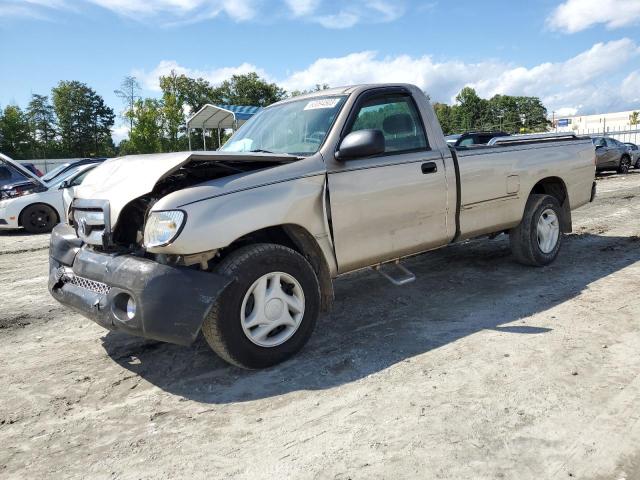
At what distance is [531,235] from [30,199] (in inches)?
417

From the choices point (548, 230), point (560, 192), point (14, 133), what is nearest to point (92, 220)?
point (548, 230)

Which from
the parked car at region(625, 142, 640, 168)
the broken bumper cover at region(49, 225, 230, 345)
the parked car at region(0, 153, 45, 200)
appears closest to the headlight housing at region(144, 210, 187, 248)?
the broken bumper cover at region(49, 225, 230, 345)

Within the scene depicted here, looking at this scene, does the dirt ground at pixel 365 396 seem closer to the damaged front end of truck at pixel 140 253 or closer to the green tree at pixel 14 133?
the damaged front end of truck at pixel 140 253

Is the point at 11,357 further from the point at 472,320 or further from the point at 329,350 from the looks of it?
the point at 472,320

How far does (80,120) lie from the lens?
228 feet

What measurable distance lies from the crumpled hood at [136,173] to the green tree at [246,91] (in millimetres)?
68176

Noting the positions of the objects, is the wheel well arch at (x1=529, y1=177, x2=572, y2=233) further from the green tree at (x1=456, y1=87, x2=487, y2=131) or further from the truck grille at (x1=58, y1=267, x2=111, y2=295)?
the green tree at (x1=456, y1=87, x2=487, y2=131)

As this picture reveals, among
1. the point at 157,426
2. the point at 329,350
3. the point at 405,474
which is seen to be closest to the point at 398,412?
the point at 405,474

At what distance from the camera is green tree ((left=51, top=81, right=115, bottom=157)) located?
6769cm

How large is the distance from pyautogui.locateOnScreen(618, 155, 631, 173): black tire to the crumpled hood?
21326 mm

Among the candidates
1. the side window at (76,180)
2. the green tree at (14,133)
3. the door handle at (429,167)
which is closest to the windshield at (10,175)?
the side window at (76,180)

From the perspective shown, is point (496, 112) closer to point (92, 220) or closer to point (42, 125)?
point (42, 125)

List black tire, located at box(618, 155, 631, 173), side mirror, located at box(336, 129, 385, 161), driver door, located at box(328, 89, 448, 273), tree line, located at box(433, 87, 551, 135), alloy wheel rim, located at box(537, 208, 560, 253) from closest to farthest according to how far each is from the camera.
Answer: side mirror, located at box(336, 129, 385, 161) < driver door, located at box(328, 89, 448, 273) < alloy wheel rim, located at box(537, 208, 560, 253) < black tire, located at box(618, 155, 631, 173) < tree line, located at box(433, 87, 551, 135)

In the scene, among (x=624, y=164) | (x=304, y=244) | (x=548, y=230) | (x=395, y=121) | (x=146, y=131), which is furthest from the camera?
(x=146, y=131)
